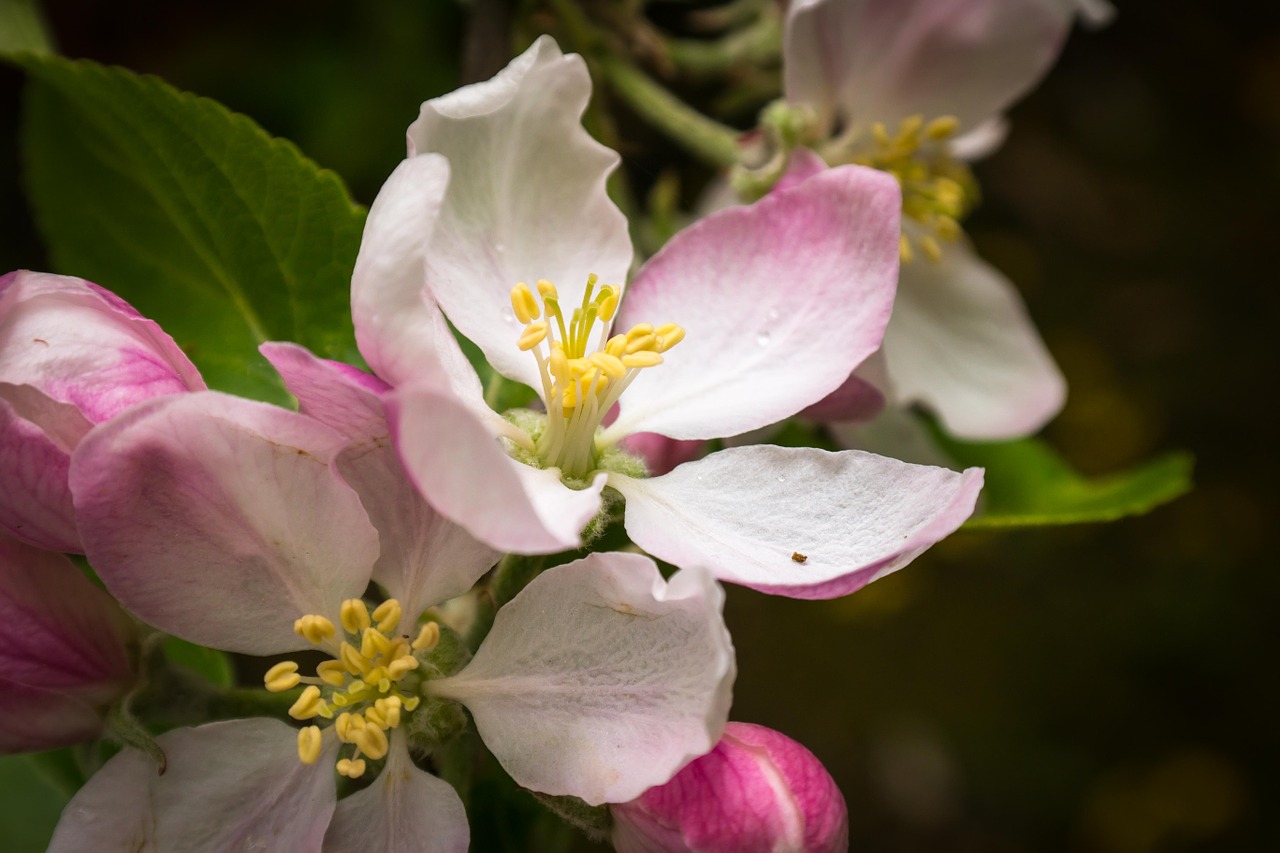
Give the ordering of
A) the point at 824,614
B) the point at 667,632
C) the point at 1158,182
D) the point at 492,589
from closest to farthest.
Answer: the point at 667,632 < the point at 492,589 < the point at 824,614 < the point at 1158,182

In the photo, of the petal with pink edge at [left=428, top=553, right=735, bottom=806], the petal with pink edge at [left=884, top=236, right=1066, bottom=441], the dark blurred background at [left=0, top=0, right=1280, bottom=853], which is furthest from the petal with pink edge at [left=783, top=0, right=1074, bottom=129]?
the dark blurred background at [left=0, top=0, right=1280, bottom=853]

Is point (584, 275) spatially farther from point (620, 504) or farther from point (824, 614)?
point (824, 614)

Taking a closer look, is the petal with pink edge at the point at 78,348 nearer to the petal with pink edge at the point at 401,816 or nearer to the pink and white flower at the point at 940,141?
the petal with pink edge at the point at 401,816

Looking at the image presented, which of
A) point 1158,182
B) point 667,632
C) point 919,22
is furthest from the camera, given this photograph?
point 1158,182

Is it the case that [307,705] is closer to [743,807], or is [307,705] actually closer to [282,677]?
[282,677]

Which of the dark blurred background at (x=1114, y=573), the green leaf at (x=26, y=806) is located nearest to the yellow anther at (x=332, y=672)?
the green leaf at (x=26, y=806)

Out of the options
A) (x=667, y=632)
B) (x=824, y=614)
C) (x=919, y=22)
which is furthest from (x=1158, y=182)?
(x=667, y=632)

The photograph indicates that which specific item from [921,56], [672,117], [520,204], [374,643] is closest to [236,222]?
[520,204]
